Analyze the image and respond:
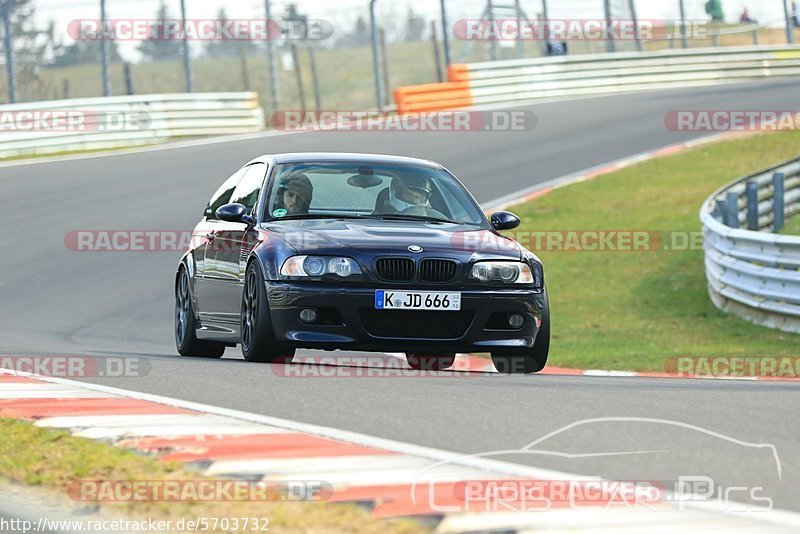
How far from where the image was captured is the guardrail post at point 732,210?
17.5 m

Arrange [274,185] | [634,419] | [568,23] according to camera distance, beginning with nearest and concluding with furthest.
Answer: [634,419] < [274,185] < [568,23]

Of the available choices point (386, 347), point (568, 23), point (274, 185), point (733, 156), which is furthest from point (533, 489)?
point (568, 23)

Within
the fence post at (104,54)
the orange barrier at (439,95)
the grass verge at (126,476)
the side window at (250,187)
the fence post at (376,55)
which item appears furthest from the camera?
the fence post at (376,55)

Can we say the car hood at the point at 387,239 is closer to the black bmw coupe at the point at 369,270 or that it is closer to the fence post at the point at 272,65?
the black bmw coupe at the point at 369,270

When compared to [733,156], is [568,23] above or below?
above

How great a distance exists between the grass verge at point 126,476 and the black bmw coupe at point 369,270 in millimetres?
2556

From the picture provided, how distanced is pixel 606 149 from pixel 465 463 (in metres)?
22.3

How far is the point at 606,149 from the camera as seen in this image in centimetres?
2703

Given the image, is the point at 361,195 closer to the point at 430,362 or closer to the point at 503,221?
the point at 503,221

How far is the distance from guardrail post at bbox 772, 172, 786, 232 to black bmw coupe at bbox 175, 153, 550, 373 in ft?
34.1

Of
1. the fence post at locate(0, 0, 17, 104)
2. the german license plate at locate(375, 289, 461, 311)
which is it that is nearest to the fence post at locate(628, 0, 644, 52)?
the fence post at locate(0, 0, 17, 104)

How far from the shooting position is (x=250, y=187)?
1027 cm

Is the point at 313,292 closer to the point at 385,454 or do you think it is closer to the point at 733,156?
the point at 385,454

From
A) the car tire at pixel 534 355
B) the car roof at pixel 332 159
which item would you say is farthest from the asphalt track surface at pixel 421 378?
the car roof at pixel 332 159
